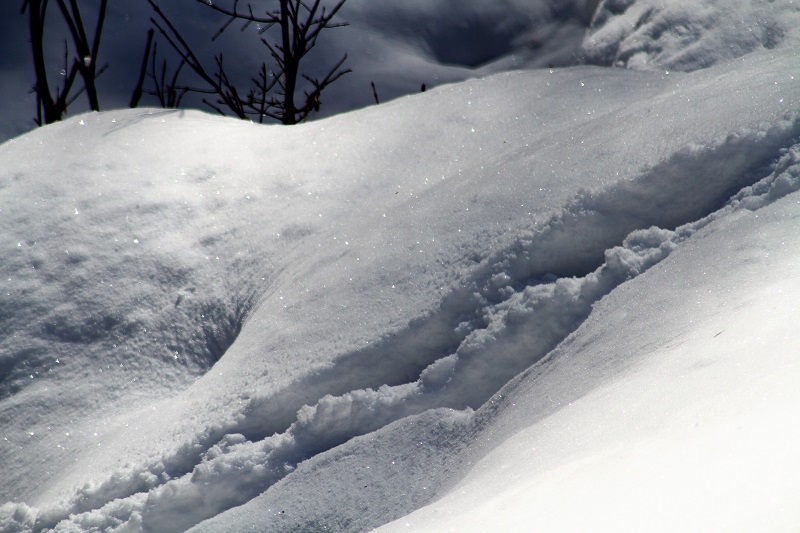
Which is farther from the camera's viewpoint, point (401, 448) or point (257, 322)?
point (257, 322)

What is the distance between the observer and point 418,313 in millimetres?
1403

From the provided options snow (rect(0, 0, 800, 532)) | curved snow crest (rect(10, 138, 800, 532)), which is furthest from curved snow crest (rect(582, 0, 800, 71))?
curved snow crest (rect(10, 138, 800, 532))

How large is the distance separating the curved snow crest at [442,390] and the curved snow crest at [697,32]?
100 centimetres

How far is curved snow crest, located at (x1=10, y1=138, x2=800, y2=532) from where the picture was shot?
126cm

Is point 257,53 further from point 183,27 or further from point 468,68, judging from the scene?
point 468,68

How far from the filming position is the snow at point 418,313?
0.88 m

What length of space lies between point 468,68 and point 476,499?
15.2 ft

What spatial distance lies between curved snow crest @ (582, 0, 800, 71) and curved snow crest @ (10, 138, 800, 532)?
100 cm

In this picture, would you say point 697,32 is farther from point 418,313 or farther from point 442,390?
point 442,390

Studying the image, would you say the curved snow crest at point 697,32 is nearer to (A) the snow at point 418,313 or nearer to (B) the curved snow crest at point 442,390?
(A) the snow at point 418,313

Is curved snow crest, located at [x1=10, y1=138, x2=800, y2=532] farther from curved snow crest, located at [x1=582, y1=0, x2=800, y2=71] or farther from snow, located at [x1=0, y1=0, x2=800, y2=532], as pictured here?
curved snow crest, located at [x1=582, y1=0, x2=800, y2=71]

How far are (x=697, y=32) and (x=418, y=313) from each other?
1476 mm

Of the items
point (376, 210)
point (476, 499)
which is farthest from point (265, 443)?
point (376, 210)

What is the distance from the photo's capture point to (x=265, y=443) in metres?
1.32
